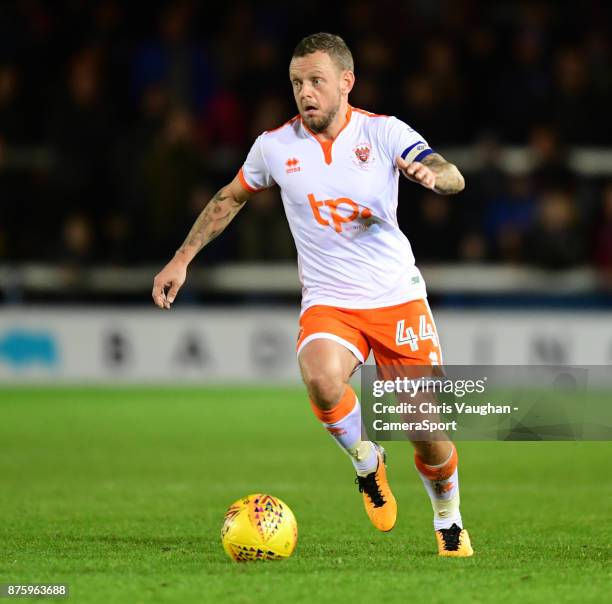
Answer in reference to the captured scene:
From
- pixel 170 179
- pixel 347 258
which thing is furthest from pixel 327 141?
pixel 170 179

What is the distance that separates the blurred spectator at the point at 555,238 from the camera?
15344 mm

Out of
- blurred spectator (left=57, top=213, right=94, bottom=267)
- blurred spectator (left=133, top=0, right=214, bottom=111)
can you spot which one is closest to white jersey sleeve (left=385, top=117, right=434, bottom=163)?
blurred spectator (left=57, top=213, right=94, bottom=267)

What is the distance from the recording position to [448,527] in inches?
257

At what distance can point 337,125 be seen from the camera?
264 inches

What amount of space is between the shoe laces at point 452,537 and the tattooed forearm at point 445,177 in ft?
5.37

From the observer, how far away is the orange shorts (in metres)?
6.59

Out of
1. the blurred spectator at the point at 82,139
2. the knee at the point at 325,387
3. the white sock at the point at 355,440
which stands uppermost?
the blurred spectator at the point at 82,139

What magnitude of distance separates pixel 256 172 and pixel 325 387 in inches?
48.5

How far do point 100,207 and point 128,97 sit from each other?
1624 millimetres

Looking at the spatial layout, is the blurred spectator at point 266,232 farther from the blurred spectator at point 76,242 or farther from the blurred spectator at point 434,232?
the blurred spectator at point 76,242

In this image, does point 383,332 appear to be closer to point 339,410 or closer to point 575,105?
point 339,410

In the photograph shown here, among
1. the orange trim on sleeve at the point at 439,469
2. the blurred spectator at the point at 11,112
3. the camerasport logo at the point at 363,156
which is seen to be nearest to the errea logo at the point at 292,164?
the camerasport logo at the point at 363,156

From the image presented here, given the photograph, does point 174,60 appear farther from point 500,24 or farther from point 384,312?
point 384,312

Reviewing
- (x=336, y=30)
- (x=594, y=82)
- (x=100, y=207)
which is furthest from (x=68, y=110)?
(x=594, y=82)
